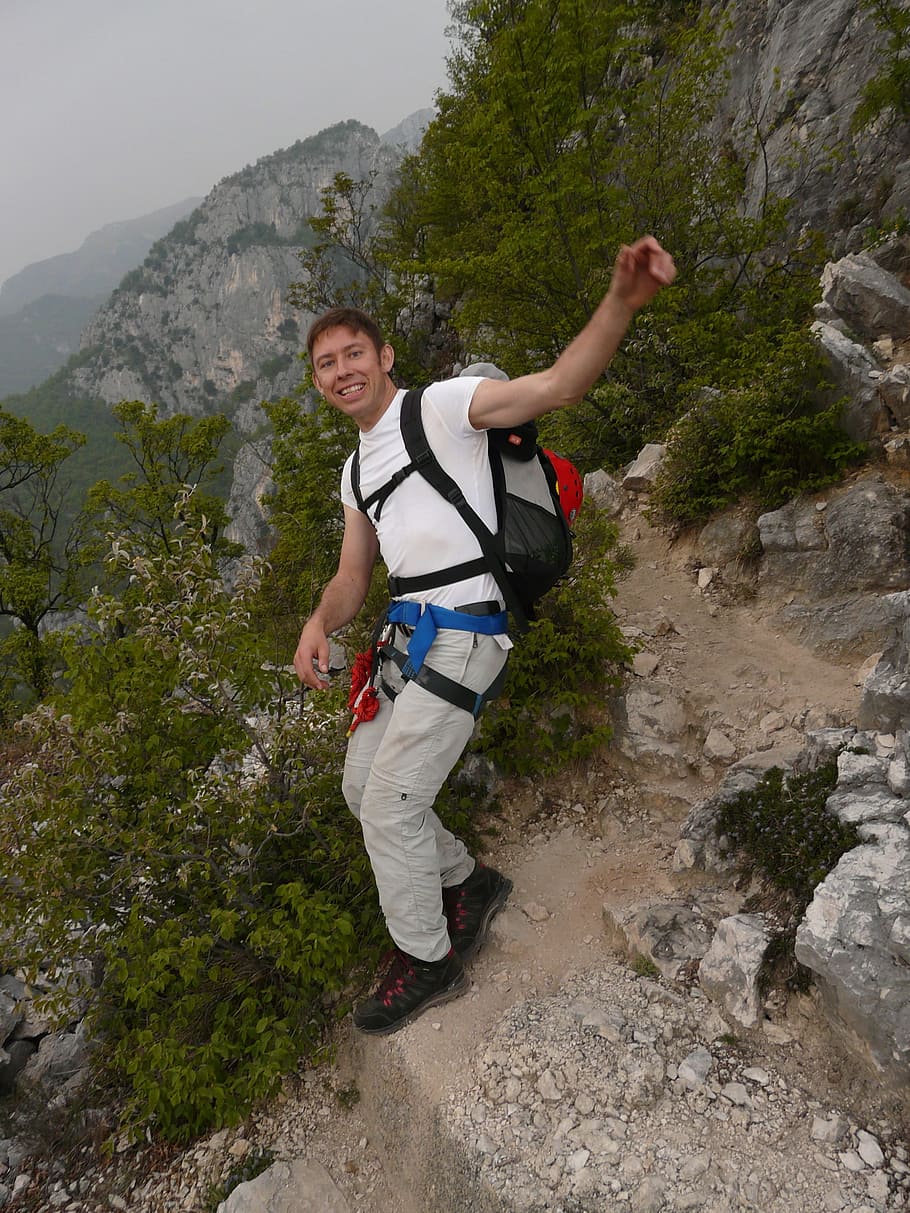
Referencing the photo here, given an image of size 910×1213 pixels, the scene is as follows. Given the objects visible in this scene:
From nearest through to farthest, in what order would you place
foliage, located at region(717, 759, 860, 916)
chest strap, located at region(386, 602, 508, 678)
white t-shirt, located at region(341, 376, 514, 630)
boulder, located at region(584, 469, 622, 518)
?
white t-shirt, located at region(341, 376, 514, 630), chest strap, located at region(386, 602, 508, 678), foliage, located at region(717, 759, 860, 916), boulder, located at region(584, 469, 622, 518)

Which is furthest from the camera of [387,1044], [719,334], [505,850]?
[719,334]

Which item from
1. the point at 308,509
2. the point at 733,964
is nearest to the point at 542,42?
the point at 308,509

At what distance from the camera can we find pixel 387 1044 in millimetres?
3258

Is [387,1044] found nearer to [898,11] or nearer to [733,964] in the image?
[733,964]

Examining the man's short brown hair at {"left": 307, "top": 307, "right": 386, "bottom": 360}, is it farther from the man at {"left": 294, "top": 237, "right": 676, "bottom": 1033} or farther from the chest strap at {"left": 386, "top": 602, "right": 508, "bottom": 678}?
the chest strap at {"left": 386, "top": 602, "right": 508, "bottom": 678}

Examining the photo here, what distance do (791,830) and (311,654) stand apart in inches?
102

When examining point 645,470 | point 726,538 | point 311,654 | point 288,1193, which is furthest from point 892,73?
point 288,1193

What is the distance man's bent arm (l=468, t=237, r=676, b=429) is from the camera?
2047 mm

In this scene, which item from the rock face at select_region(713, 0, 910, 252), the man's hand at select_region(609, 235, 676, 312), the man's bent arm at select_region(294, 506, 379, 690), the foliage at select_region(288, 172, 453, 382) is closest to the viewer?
the man's hand at select_region(609, 235, 676, 312)

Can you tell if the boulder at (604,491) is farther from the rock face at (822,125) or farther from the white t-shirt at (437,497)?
the rock face at (822,125)

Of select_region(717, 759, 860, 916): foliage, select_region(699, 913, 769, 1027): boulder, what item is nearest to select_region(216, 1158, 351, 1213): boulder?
select_region(699, 913, 769, 1027): boulder

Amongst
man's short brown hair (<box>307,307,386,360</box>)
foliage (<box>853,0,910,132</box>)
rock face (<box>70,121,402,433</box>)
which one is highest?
rock face (<box>70,121,402,433</box>)

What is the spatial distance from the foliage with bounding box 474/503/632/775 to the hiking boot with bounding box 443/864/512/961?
3.08ft

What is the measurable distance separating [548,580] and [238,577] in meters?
1.68
